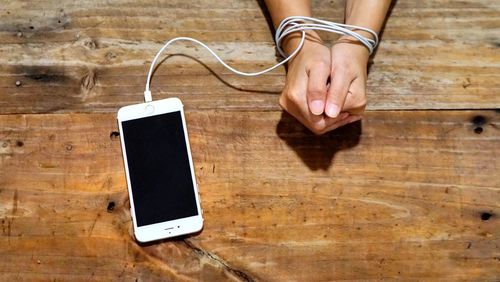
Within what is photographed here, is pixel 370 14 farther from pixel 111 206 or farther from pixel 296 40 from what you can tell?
pixel 111 206

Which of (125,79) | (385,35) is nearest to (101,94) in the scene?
(125,79)

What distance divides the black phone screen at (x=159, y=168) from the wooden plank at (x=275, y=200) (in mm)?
19

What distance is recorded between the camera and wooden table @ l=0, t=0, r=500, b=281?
71 cm

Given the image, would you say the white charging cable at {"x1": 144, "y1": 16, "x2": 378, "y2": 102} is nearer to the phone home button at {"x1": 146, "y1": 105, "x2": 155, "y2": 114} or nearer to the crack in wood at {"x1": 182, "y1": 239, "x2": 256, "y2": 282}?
the phone home button at {"x1": 146, "y1": 105, "x2": 155, "y2": 114}

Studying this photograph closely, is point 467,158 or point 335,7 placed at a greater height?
point 335,7

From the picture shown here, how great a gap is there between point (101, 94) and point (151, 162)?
0.11 meters

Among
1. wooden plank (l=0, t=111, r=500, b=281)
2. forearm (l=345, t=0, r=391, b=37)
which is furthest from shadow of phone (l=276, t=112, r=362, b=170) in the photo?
forearm (l=345, t=0, r=391, b=37)

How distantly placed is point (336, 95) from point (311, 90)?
0.03 meters

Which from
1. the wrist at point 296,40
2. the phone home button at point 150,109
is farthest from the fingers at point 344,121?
the phone home button at point 150,109

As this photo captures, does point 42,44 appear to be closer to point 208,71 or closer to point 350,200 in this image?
point 208,71

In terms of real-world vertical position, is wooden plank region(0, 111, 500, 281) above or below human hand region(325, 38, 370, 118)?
below

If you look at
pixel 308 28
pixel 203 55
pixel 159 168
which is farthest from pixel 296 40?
pixel 159 168

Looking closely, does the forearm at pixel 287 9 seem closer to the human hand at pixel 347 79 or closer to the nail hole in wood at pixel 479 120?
the human hand at pixel 347 79

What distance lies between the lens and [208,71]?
76 cm
